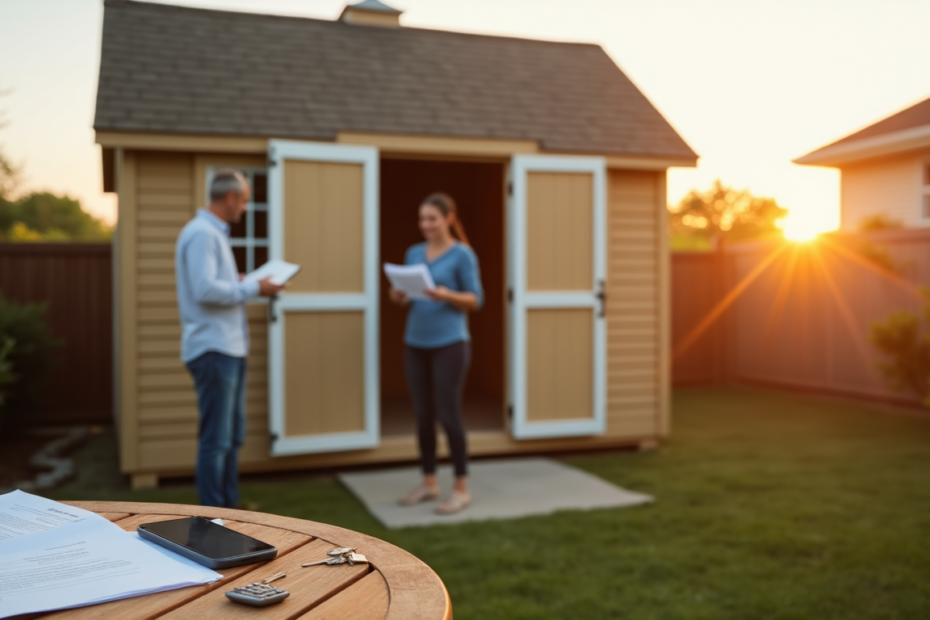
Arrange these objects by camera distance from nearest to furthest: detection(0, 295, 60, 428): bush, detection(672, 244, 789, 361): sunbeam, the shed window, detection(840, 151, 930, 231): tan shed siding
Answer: the shed window < detection(0, 295, 60, 428): bush < detection(672, 244, 789, 361): sunbeam < detection(840, 151, 930, 231): tan shed siding

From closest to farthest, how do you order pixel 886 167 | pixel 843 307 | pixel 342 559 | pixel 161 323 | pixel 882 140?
pixel 342 559 < pixel 161 323 < pixel 843 307 < pixel 882 140 < pixel 886 167

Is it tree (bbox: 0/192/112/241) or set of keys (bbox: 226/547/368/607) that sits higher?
tree (bbox: 0/192/112/241)

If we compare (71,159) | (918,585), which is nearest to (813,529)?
(918,585)

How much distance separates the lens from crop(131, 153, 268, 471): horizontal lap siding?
5098mm

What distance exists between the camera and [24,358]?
6.51 m

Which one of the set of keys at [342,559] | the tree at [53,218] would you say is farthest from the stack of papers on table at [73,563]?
the tree at [53,218]

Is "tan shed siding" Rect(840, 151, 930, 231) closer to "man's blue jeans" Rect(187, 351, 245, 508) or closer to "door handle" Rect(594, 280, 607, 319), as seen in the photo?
"door handle" Rect(594, 280, 607, 319)

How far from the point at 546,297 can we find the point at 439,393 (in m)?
1.71

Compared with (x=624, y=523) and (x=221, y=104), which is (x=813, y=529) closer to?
(x=624, y=523)

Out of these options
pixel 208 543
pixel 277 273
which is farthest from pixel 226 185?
pixel 208 543

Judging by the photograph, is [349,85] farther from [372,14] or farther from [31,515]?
[31,515]

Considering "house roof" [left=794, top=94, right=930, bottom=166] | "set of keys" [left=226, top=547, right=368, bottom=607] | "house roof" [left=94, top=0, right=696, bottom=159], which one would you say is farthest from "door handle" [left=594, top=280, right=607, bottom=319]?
"house roof" [left=794, top=94, right=930, bottom=166]

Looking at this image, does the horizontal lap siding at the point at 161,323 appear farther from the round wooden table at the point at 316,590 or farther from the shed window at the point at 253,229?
the round wooden table at the point at 316,590

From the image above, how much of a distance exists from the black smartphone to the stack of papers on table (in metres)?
0.01
